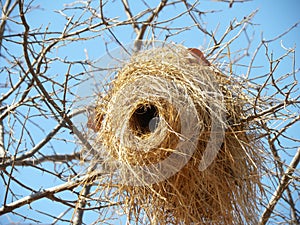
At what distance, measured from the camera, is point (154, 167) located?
1412 mm

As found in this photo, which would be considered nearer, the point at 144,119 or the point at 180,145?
the point at 180,145

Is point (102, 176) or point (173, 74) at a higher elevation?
point (173, 74)

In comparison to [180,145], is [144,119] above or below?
above

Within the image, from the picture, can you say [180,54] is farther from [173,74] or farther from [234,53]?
[234,53]

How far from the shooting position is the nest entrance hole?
1501 millimetres

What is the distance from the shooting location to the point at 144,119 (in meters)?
1.58

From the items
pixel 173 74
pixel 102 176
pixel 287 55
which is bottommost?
pixel 102 176

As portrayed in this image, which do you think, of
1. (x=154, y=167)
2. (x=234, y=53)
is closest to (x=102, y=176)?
(x=154, y=167)

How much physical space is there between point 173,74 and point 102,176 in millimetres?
332

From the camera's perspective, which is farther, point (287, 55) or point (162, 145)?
point (287, 55)

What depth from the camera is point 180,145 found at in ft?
4.60

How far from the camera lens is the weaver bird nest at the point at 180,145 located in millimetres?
1414

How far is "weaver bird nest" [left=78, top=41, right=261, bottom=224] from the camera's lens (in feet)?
4.64

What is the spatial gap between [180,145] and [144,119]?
21cm
